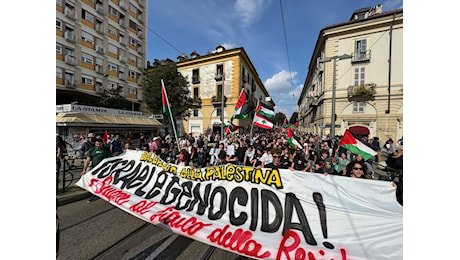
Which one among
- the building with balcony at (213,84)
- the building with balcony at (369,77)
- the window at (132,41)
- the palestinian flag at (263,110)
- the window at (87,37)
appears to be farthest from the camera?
the window at (132,41)

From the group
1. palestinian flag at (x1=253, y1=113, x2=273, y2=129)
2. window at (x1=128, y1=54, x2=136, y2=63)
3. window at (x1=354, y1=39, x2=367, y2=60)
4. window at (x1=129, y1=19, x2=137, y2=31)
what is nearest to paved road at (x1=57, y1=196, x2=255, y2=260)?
palestinian flag at (x1=253, y1=113, x2=273, y2=129)

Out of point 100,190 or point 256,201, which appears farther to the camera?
point 100,190

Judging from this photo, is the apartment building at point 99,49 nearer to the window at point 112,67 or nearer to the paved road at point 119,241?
the window at point 112,67

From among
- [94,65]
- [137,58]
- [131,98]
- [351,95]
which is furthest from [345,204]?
[137,58]

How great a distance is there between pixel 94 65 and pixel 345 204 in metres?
29.0

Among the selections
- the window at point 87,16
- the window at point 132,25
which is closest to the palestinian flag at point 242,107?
the window at point 87,16

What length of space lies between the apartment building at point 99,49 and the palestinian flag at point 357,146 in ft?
65.8

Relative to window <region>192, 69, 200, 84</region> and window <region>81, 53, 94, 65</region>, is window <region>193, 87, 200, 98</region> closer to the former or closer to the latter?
window <region>192, 69, 200, 84</region>

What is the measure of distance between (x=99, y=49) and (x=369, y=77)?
110ft

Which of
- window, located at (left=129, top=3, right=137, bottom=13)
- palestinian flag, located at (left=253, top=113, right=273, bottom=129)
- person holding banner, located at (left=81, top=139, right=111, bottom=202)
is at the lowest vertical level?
person holding banner, located at (left=81, top=139, right=111, bottom=202)

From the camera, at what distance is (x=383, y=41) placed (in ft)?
62.8

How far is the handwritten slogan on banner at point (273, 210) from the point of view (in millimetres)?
2396

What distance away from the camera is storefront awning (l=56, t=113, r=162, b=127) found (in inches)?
498
